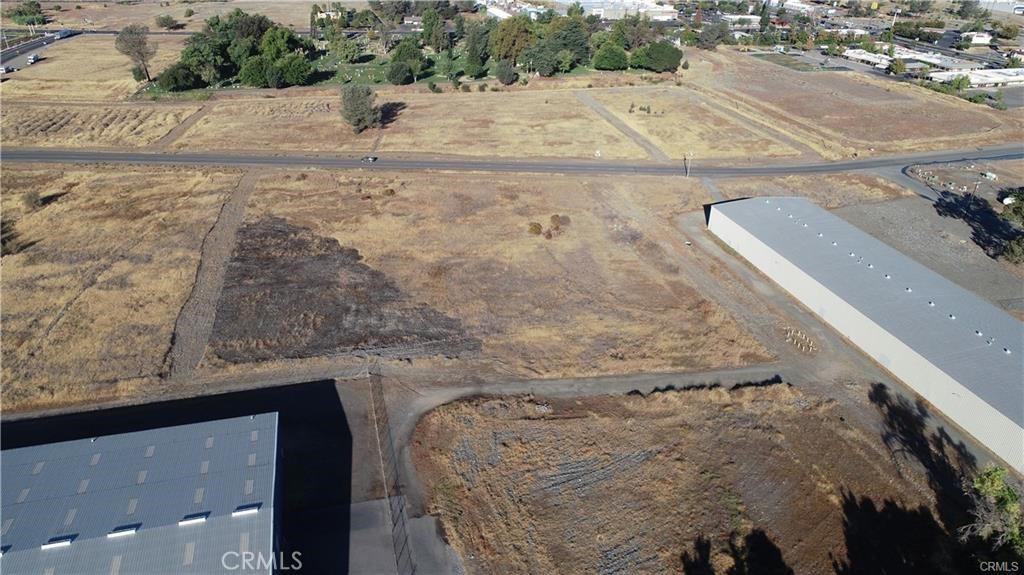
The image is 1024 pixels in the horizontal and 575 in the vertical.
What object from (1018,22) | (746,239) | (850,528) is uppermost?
(1018,22)

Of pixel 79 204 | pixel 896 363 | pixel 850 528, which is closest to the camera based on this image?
pixel 850 528

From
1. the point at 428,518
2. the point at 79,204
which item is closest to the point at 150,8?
the point at 79,204

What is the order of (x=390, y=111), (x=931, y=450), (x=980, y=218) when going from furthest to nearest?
(x=390, y=111)
(x=980, y=218)
(x=931, y=450)

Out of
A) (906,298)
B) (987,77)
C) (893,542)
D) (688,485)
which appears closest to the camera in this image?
(893,542)

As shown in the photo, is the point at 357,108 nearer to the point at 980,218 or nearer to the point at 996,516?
the point at 980,218

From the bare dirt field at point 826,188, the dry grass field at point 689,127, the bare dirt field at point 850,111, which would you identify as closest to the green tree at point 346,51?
the dry grass field at point 689,127

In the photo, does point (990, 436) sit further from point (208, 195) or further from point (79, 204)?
point (79, 204)

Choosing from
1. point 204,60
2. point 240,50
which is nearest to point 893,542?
point 204,60
